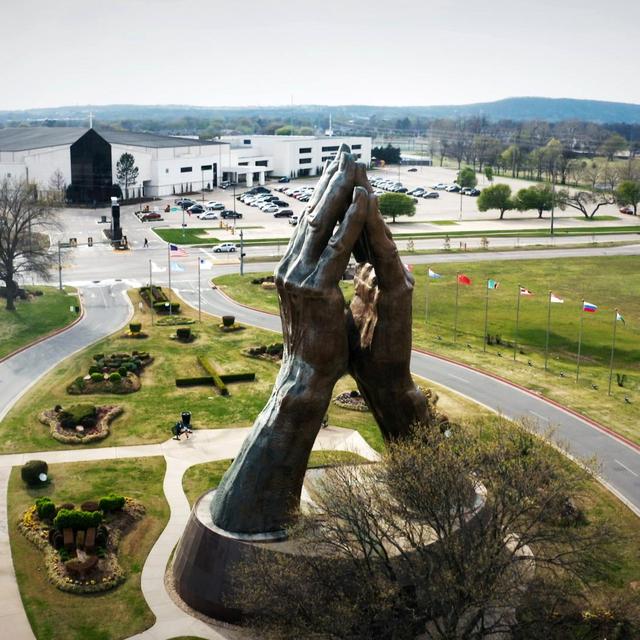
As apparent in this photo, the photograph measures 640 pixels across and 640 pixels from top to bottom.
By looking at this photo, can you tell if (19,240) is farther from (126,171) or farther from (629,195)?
(629,195)

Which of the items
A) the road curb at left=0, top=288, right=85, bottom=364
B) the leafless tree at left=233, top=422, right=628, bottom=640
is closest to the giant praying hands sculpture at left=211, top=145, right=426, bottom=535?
the leafless tree at left=233, top=422, right=628, bottom=640

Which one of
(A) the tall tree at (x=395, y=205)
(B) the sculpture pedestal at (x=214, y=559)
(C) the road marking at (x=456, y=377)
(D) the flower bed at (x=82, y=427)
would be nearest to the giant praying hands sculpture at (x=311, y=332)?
(B) the sculpture pedestal at (x=214, y=559)

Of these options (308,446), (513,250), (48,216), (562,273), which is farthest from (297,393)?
(513,250)

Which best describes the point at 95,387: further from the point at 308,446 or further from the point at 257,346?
the point at 308,446

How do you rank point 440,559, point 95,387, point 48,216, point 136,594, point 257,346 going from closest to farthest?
point 440,559 → point 136,594 → point 95,387 → point 257,346 → point 48,216

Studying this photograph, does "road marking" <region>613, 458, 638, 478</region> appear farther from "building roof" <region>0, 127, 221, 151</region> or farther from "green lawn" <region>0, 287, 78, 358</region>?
"building roof" <region>0, 127, 221, 151</region>
